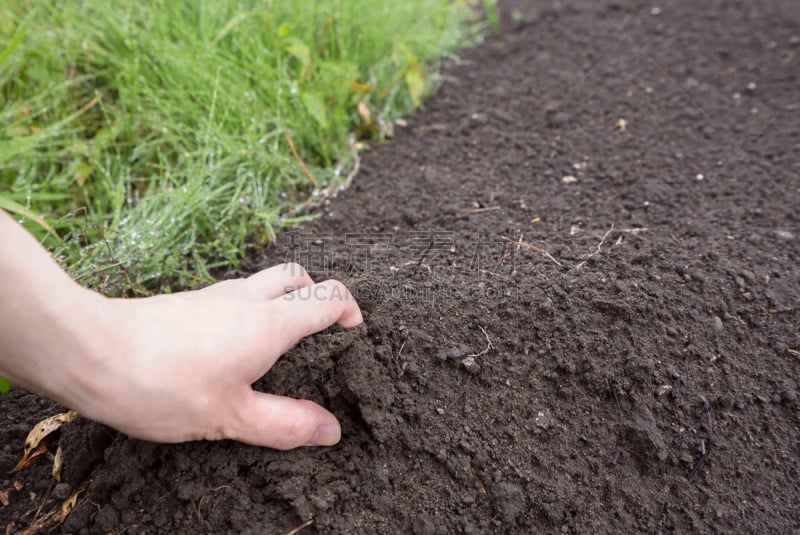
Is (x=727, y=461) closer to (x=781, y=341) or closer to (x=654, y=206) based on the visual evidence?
(x=781, y=341)

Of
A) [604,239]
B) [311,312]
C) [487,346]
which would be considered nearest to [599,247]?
[604,239]

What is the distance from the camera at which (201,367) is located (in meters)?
1.06

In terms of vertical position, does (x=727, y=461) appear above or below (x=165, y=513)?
below

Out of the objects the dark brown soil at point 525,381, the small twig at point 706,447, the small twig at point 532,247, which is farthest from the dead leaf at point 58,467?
the small twig at point 706,447

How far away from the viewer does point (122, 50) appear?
243 cm

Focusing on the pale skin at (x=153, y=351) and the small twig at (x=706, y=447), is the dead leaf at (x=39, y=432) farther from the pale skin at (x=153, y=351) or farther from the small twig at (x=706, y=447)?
the small twig at (x=706, y=447)

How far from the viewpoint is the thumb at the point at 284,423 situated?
1.16 m

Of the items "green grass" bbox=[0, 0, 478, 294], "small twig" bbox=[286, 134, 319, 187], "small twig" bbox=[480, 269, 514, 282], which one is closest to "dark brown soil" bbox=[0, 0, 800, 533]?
"small twig" bbox=[480, 269, 514, 282]

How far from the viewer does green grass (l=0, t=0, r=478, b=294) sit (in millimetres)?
1921

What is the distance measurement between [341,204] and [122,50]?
3.93ft

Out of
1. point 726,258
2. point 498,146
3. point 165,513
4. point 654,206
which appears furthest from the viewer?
point 498,146

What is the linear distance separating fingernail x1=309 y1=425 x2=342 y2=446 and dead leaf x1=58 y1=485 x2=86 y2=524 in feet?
1.76

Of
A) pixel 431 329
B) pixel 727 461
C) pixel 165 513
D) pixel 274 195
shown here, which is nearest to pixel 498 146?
pixel 274 195

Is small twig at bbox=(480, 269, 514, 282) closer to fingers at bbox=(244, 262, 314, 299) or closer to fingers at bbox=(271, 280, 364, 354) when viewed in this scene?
fingers at bbox=(271, 280, 364, 354)
